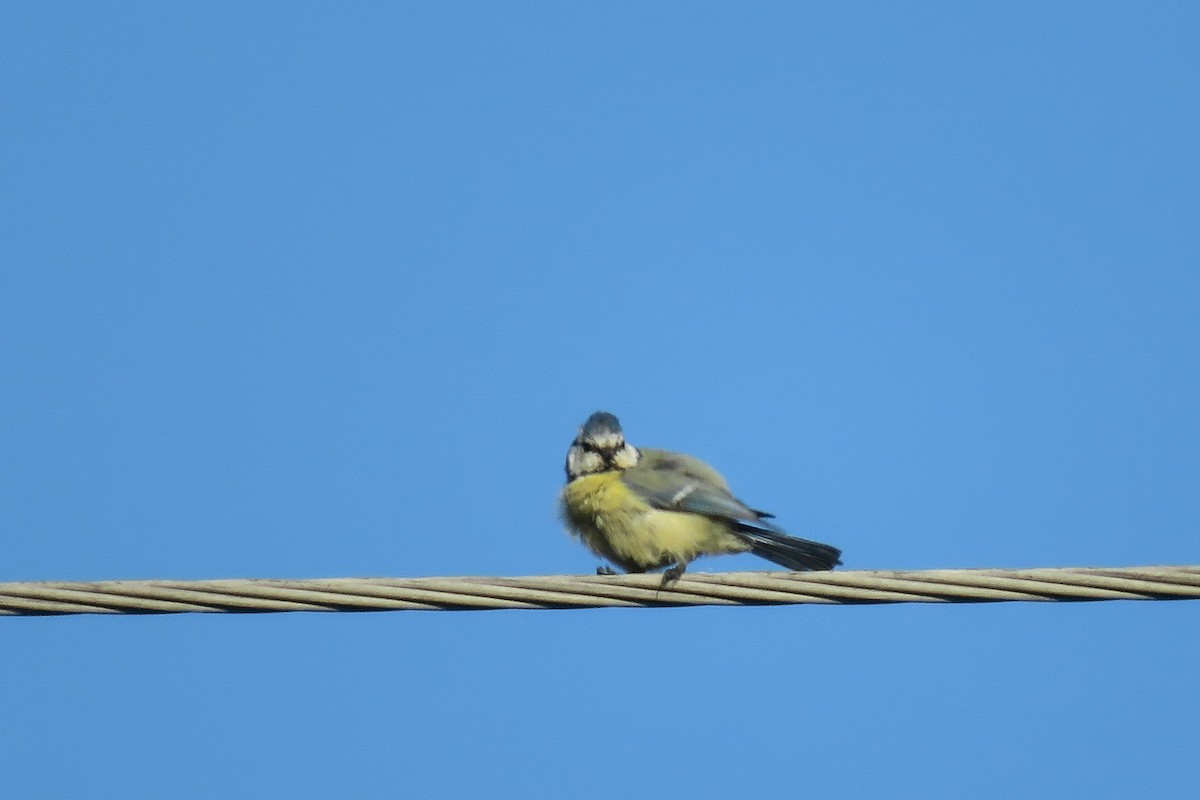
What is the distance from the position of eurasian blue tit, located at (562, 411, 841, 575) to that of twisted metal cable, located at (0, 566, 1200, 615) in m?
1.91

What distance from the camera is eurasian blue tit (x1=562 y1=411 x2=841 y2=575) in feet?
17.3

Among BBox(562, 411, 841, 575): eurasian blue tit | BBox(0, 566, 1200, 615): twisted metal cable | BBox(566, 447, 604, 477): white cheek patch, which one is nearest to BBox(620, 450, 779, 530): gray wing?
BBox(562, 411, 841, 575): eurasian blue tit

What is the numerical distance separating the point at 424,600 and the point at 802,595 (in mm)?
852

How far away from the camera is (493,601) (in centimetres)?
322

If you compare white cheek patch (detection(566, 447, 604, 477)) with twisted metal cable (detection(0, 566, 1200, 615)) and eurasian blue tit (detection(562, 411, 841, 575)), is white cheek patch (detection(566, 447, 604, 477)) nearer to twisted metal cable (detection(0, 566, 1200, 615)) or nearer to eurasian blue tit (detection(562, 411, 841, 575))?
eurasian blue tit (detection(562, 411, 841, 575))

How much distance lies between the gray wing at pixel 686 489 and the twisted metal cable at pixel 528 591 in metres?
1.95

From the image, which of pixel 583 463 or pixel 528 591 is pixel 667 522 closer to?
pixel 583 463

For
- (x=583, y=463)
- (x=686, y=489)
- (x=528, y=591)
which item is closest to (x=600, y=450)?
(x=583, y=463)

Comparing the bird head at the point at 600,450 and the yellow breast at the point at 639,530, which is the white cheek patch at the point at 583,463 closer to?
Result: the bird head at the point at 600,450

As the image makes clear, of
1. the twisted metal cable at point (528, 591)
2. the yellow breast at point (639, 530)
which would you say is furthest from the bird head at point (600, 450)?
the twisted metal cable at point (528, 591)

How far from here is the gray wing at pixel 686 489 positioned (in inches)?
207

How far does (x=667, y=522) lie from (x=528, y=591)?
2.14 m

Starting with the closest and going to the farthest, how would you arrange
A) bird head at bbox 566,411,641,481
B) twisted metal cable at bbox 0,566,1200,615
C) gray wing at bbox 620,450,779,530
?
twisted metal cable at bbox 0,566,1200,615
gray wing at bbox 620,450,779,530
bird head at bbox 566,411,641,481

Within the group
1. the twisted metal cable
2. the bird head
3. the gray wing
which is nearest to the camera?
the twisted metal cable
